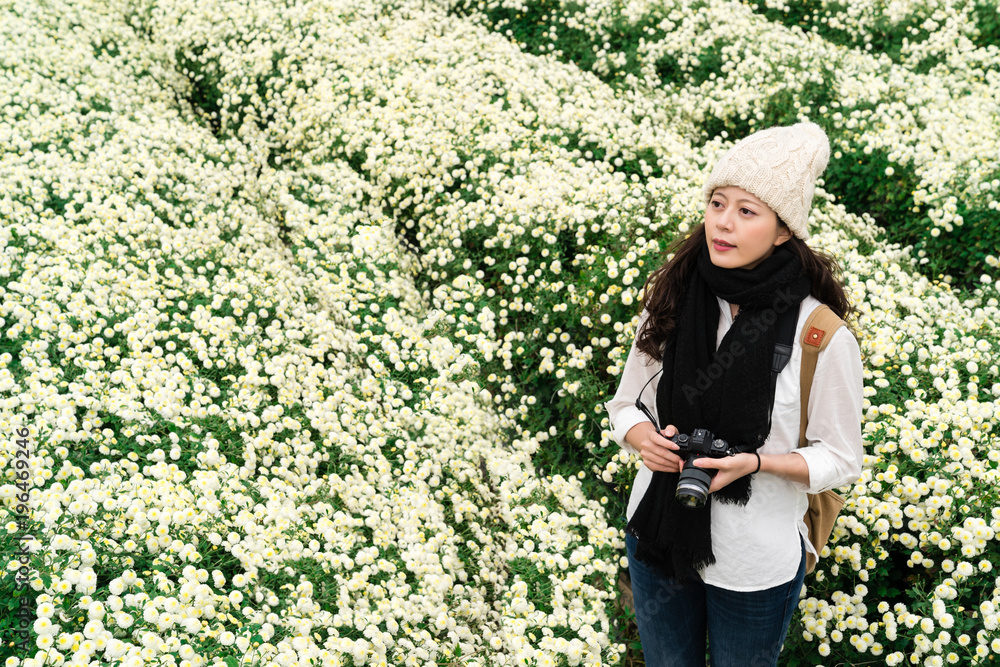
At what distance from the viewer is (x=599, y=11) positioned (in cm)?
995

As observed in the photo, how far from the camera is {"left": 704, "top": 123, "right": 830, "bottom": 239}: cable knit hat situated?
84.7 inches

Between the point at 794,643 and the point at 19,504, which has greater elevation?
the point at 794,643

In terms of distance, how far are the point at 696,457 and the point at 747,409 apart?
0.72 feet

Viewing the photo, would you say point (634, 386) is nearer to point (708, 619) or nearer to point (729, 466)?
point (729, 466)

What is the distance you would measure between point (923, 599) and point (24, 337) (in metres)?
5.35

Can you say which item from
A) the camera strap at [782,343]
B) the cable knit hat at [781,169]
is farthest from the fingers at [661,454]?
the cable knit hat at [781,169]

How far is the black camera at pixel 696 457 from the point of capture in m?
2.11

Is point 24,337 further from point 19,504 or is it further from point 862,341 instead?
point 862,341

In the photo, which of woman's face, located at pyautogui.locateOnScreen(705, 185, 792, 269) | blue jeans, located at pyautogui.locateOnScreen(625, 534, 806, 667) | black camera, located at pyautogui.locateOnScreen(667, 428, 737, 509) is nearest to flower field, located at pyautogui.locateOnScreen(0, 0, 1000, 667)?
blue jeans, located at pyautogui.locateOnScreen(625, 534, 806, 667)

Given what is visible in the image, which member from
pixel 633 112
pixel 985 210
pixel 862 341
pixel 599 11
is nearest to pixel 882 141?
pixel 985 210

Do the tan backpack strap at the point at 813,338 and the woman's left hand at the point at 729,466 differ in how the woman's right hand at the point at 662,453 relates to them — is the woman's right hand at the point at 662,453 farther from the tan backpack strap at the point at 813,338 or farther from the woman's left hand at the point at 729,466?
the tan backpack strap at the point at 813,338

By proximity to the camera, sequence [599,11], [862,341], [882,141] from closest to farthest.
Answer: [862,341] → [882,141] → [599,11]

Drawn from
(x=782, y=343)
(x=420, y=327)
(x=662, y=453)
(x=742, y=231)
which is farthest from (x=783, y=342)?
(x=420, y=327)

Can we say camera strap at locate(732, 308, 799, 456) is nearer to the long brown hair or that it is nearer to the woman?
the woman
